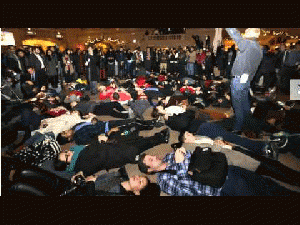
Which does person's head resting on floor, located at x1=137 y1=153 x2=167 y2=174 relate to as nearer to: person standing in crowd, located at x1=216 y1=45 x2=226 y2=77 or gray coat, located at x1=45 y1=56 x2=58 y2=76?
gray coat, located at x1=45 y1=56 x2=58 y2=76

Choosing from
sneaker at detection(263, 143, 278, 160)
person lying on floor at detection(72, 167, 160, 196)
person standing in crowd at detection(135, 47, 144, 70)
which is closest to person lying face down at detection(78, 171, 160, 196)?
person lying on floor at detection(72, 167, 160, 196)

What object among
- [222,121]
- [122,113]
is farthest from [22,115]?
[222,121]

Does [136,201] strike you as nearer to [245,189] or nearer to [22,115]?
[245,189]

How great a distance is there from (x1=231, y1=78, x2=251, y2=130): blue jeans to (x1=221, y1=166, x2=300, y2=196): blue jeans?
1241 millimetres

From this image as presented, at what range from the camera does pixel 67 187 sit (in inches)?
95.9

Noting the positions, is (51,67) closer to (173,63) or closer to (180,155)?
(173,63)

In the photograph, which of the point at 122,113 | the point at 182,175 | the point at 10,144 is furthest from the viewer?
the point at 122,113

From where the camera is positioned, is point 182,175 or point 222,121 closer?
point 182,175

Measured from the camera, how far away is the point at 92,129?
362 centimetres

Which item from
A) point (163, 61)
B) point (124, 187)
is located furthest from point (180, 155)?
point (163, 61)

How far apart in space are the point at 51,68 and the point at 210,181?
24.2ft

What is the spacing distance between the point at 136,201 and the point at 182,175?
0.62 m

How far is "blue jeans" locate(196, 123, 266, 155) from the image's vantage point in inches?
109
